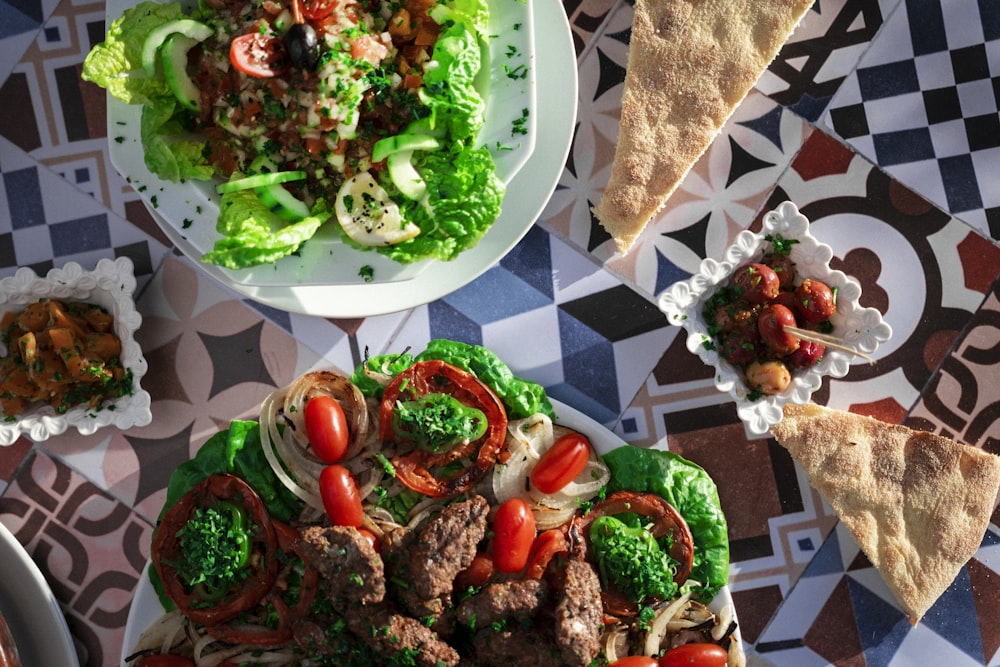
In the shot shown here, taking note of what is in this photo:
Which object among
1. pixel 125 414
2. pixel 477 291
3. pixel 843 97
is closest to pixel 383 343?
pixel 477 291

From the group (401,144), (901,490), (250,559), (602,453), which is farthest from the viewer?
(901,490)

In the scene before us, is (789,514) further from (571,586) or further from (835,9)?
(835,9)

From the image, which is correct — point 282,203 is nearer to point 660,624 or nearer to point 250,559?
point 250,559

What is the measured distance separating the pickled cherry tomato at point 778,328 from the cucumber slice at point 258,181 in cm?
166

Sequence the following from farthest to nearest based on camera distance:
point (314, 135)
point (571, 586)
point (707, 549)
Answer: point (707, 549), point (571, 586), point (314, 135)

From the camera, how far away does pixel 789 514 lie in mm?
3490

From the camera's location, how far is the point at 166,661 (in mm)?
3223

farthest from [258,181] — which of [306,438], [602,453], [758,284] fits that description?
[758,284]

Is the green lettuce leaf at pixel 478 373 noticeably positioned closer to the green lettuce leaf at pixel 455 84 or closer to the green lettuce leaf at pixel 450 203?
the green lettuce leaf at pixel 450 203

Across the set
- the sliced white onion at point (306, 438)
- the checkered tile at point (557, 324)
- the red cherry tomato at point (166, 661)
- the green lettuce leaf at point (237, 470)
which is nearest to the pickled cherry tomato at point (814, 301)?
the checkered tile at point (557, 324)

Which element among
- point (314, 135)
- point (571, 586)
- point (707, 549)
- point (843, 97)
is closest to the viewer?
point (314, 135)

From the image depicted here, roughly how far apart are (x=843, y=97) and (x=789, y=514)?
1666 millimetres

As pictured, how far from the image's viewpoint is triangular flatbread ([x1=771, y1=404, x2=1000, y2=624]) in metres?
3.34

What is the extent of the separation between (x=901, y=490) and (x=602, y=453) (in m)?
1.18
